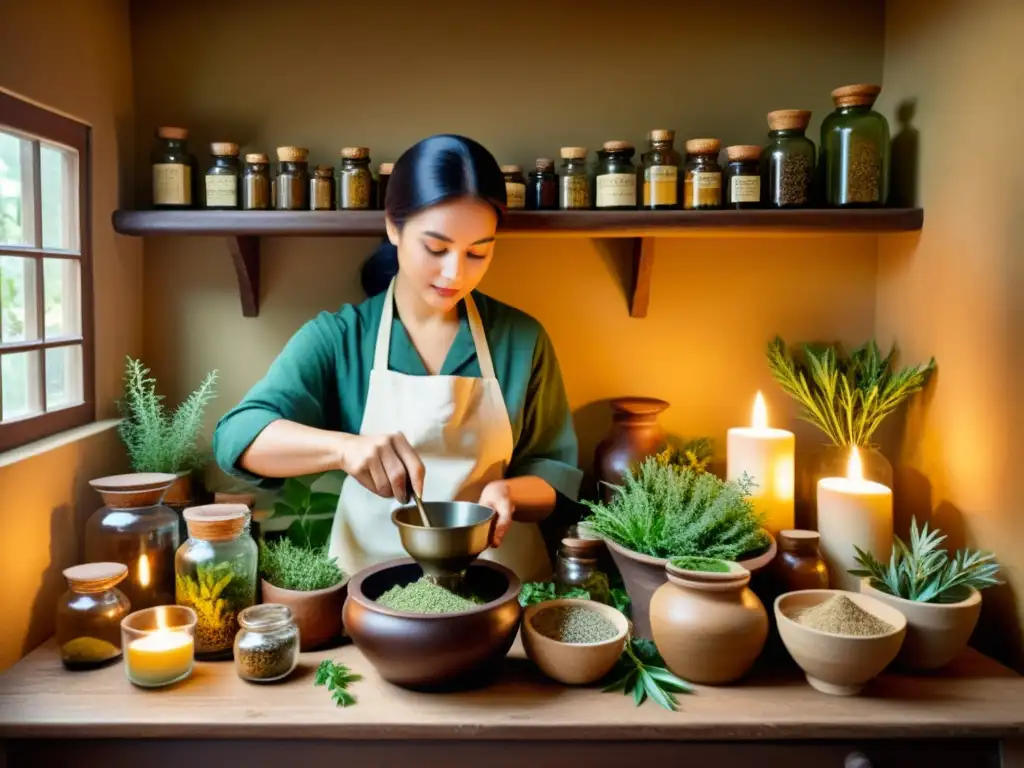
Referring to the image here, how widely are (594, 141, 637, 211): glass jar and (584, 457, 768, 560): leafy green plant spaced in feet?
1.76

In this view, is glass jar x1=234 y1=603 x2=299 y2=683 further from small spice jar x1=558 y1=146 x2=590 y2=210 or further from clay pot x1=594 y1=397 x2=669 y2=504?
small spice jar x1=558 y1=146 x2=590 y2=210

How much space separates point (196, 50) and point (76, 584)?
118 centimetres

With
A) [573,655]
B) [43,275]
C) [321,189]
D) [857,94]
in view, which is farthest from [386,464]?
[857,94]

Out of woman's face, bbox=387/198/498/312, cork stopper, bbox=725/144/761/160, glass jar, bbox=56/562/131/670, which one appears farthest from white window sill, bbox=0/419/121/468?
cork stopper, bbox=725/144/761/160

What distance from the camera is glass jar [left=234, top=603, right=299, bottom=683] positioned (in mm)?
1287

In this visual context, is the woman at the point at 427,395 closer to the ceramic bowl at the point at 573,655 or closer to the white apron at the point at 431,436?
the white apron at the point at 431,436

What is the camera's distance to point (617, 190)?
1672 mm

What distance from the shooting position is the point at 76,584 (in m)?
1.34

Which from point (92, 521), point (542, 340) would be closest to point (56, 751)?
point (92, 521)

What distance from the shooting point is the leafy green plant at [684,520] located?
140 cm

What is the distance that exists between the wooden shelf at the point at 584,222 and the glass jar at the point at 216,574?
0.58 metres

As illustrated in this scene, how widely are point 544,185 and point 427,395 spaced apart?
503mm

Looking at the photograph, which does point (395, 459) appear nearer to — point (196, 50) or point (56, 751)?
point (56, 751)

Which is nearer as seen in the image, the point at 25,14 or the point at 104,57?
the point at 25,14
